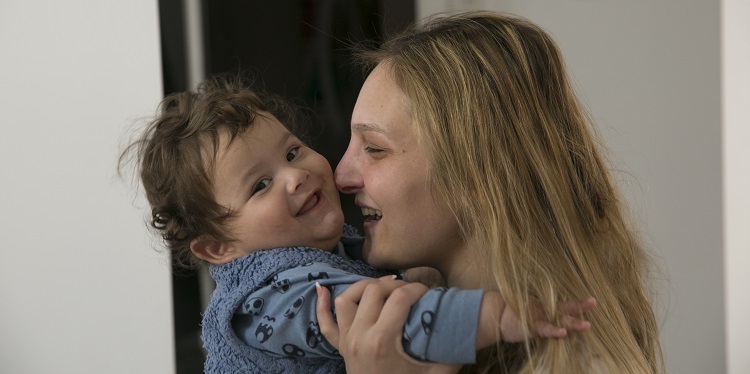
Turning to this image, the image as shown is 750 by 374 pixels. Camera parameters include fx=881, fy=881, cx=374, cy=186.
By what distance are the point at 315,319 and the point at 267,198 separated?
0.26 metres

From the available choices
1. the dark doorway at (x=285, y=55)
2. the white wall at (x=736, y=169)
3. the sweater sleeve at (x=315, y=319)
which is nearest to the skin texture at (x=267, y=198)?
the sweater sleeve at (x=315, y=319)

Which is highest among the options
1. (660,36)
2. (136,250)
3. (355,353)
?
(660,36)

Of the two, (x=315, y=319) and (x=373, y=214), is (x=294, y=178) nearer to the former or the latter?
(x=373, y=214)

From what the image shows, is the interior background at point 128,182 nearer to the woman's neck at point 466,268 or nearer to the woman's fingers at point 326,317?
the woman's neck at point 466,268

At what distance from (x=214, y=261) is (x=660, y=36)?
143cm

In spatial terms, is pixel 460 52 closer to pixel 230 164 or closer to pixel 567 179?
pixel 567 179

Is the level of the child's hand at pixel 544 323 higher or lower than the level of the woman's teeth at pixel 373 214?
lower

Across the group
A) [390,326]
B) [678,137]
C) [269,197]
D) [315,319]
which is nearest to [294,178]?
[269,197]

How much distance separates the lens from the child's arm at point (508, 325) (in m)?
1.06

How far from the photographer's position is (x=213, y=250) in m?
1.39

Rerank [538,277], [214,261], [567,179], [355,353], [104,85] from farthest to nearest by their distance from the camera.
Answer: [104,85], [214,261], [567,179], [538,277], [355,353]

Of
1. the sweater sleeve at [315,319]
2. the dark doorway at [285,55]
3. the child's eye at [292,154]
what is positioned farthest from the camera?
the dark doorway at [285,55]

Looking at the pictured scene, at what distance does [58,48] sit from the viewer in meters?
2.29

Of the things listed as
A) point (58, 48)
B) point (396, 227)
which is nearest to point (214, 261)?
point (396, 227)
